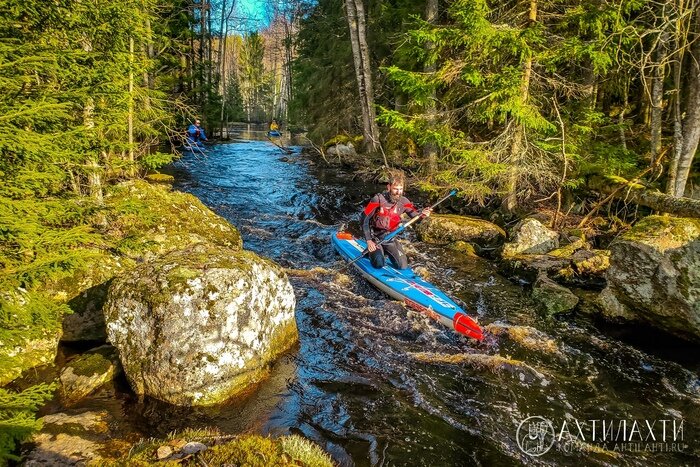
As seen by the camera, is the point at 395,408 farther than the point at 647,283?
No

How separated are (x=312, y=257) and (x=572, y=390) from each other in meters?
5.88

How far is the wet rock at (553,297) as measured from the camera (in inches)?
276

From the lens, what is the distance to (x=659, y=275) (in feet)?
19.2

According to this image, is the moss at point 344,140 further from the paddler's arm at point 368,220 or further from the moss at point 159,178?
the paddler's arm at point 368,220

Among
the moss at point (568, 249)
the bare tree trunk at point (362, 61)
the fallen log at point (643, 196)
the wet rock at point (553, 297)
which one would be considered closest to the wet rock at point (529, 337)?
the wet rock at point (553, 297)

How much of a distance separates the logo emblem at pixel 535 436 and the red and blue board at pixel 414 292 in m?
1.60

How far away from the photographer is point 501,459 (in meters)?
3.78

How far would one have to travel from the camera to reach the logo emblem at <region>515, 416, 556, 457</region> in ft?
12.9

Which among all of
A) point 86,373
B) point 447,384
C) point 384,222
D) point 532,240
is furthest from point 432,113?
point 86,373

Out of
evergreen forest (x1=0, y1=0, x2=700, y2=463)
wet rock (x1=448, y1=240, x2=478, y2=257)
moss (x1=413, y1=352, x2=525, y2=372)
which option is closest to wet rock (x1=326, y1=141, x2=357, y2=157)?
evergreen forest (x1=0, y1=0, x2=700, y2=463)

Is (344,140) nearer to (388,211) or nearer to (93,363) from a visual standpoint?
(388,211)

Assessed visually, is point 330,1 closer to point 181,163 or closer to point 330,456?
point 181,163

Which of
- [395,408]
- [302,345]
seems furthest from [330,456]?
[302,345]

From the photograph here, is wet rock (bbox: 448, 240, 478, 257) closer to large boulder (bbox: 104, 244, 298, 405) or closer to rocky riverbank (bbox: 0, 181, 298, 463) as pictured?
rocky riverbank (bbox: 0, 181, 298, 463)
